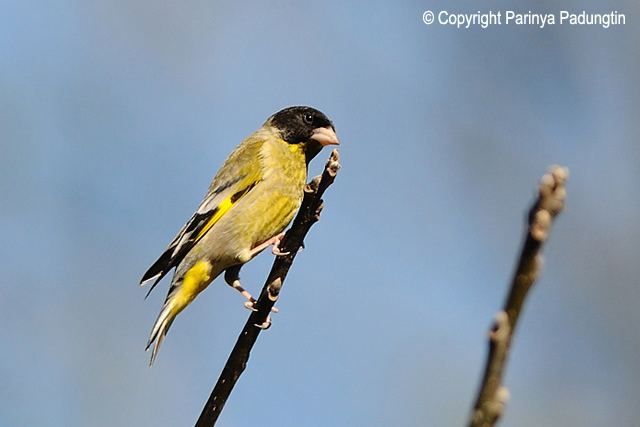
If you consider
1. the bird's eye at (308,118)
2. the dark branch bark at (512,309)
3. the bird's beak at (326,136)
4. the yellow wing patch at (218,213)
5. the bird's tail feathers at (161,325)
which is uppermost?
the dark branch bark at (512,309)

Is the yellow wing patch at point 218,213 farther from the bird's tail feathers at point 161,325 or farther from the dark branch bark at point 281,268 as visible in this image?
the dark branch bark at point 281,268

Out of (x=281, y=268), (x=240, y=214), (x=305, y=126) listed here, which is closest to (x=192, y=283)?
(x=240, y=214)

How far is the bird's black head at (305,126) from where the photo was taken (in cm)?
544

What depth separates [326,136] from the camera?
5359 mm

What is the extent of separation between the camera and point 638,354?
518cm

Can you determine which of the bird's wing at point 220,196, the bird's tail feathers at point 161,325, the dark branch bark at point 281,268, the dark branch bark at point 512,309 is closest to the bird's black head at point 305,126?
the bird's wing at point 220,196

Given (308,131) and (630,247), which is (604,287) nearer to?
(630,247)

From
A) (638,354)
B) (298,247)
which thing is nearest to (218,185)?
(298,247)

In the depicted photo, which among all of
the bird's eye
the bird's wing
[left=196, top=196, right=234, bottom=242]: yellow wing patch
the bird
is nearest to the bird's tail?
the bird

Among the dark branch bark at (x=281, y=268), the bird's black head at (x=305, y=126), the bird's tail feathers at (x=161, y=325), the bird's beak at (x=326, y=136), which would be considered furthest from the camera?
the bird's black head at (x=305, y=126)

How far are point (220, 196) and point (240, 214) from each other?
1.01 feet

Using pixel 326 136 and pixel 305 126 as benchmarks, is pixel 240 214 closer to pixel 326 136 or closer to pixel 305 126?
pixel 326 136

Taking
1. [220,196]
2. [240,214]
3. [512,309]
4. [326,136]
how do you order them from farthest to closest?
1. [326,136]
2. [220,196]
3. [240,214]
4. [512,309]

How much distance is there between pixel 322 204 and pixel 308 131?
8.46 feet
